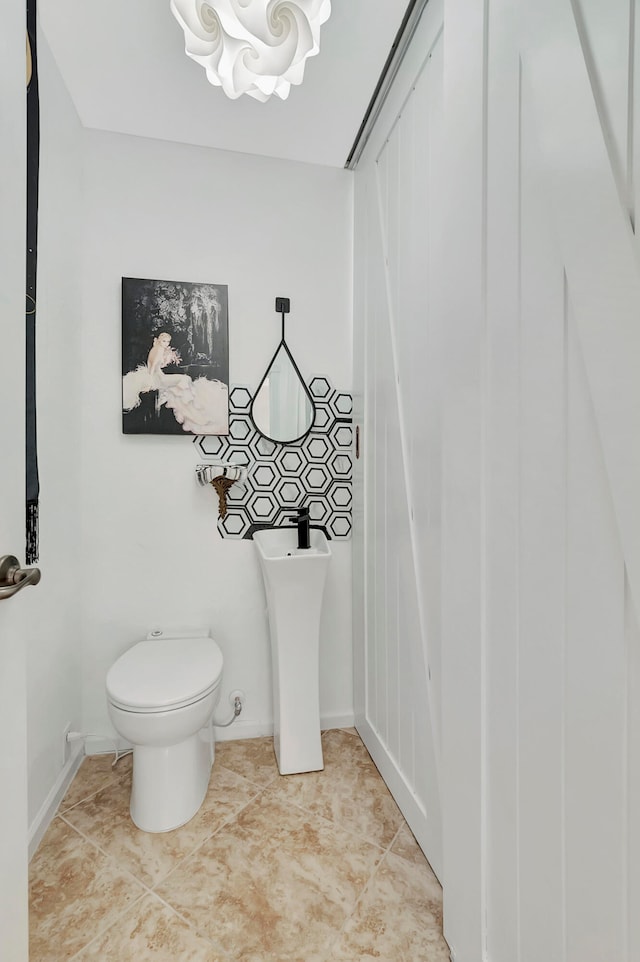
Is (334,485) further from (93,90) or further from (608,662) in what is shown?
(93,90)

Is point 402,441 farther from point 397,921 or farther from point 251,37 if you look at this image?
point 397,921

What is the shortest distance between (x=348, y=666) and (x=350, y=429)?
3.74ft

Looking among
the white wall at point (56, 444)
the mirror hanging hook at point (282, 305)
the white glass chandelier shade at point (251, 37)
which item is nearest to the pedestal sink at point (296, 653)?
the white wall at point (56, 444)

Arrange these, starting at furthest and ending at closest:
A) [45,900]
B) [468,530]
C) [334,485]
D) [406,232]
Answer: [334,485] < [406,232] < [45,900] < [468,530]

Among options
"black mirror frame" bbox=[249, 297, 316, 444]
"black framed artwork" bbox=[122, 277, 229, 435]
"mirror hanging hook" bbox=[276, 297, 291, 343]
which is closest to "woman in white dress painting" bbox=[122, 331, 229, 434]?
"black framed artwork" bbox=[122, 277, 229, 435]

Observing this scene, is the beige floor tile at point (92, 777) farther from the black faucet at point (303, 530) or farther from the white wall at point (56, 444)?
the black faucet at point (303, 530)

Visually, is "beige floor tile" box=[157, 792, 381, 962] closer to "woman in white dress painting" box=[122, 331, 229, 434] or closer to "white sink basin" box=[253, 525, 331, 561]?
"white sink basin" box=[253, 525, 331, 561]

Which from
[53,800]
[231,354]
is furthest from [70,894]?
[231,354]

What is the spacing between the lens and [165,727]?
1455 millimetres

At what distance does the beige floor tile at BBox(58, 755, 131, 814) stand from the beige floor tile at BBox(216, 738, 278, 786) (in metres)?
0.38

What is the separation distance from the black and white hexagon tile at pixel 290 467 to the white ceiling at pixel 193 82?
3.36 feet

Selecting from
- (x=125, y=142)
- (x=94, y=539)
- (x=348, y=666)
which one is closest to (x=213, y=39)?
(x=125, y=142)

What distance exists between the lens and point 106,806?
5.42ft

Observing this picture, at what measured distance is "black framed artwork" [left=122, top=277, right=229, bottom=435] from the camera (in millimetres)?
1983
